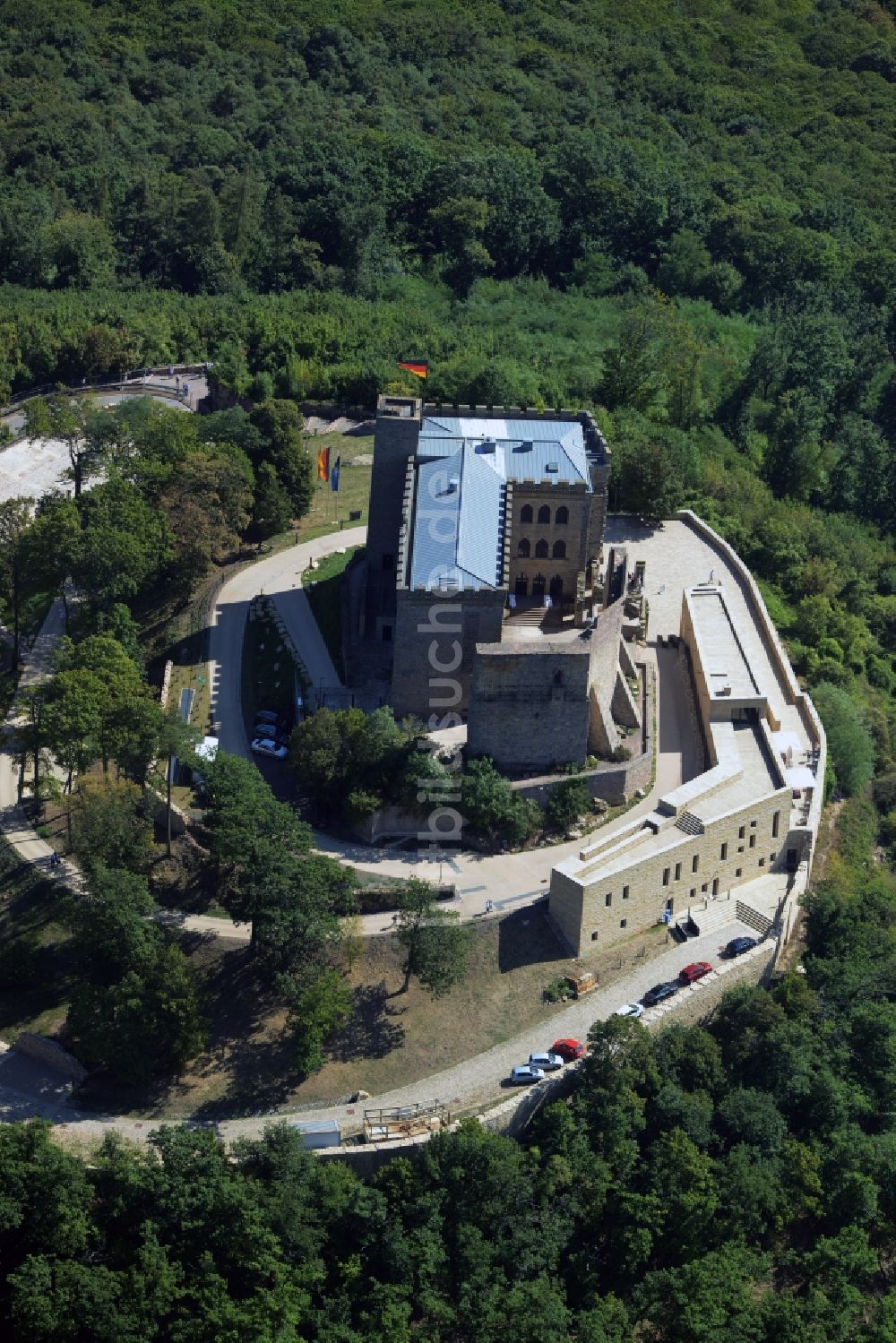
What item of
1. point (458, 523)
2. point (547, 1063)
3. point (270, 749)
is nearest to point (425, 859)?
point (270, 749)

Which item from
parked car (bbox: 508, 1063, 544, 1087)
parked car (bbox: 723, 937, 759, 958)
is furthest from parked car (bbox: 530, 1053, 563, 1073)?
parked car (bbox: 723, 937, 759, 958)

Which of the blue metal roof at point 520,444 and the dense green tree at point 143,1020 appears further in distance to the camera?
the blue metal roof at point 520,444

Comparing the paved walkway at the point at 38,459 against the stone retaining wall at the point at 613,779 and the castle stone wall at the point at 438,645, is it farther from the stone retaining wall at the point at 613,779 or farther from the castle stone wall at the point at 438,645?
the stone retaining wall at the point at 613,779

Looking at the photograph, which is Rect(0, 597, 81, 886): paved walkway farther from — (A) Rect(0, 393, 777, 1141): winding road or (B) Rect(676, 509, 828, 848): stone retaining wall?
(B) Rect(676, 509, 828, 848): stone retaining wall

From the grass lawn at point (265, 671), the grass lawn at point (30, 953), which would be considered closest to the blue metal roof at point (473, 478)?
the grass lawn at point (265, 671)

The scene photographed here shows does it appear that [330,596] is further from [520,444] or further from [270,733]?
[520,444]

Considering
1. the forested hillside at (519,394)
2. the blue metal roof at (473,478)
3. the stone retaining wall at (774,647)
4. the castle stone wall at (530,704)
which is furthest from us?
the stone retaining wall at (774,647)

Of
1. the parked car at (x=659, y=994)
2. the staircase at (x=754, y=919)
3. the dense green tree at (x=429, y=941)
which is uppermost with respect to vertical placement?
the dense green tree at (x=429, y=941)
